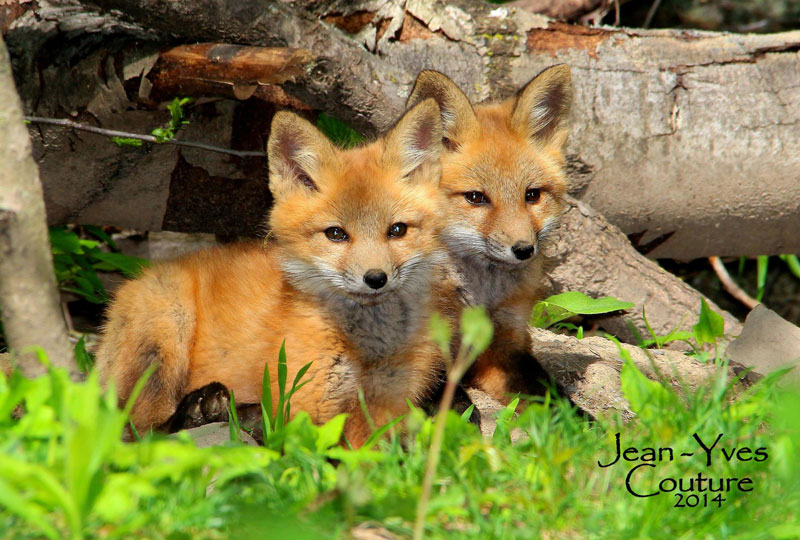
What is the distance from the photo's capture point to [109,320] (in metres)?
3.23

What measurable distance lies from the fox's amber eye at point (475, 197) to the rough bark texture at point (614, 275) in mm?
973

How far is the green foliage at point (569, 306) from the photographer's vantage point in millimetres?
3604

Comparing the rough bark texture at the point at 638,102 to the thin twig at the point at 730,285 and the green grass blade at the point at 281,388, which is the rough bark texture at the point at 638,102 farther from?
the green grass blade at the point at 281,388

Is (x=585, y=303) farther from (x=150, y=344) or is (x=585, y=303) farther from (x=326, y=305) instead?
(x=150, y=344)

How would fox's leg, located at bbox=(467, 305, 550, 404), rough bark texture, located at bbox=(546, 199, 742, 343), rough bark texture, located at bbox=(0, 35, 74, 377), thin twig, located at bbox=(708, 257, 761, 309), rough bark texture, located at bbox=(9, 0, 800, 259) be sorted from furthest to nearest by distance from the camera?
1. thin twig, located at bbox=(708, 257, 761, 309)
2. rough bark texture, located at bbox=(546, 199, 742, 343)
3. rough bark texture, located at bbox=(9, 0, 800, 259)
4. fox's leg, located at bbox=(467, 305, 550, 404)
5. rough bark texture, located at bbox=(0, 35, 74, 377)

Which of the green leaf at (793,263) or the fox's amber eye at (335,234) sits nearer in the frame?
the fox's amber eye at (335,234)

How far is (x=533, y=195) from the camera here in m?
3.33

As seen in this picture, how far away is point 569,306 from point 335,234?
1.44 metres

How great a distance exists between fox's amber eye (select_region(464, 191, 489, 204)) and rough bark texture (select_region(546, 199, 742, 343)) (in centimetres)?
97

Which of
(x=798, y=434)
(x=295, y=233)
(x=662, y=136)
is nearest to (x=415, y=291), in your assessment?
(x=295, y=233)

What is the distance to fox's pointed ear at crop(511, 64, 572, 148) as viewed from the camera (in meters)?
3.35

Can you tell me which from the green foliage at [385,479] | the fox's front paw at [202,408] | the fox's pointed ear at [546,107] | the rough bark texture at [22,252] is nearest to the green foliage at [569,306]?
the fox's pointed ear at [546,107]

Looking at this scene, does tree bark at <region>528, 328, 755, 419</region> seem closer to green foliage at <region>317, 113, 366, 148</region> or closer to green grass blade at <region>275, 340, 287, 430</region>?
green grass blade at <region>275, 340, 287, 430</region>

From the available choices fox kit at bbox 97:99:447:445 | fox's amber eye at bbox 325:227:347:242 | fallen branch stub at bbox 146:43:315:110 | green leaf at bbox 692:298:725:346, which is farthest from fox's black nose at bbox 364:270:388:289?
green leaf at bbox 692:298:725:346
